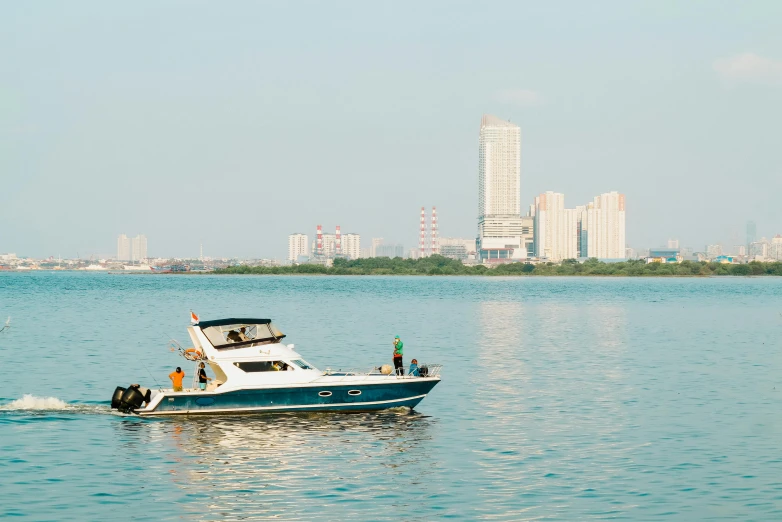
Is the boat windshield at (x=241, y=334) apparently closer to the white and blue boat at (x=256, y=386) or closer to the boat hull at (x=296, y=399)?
the white and blue boat at (x=256, y=386)

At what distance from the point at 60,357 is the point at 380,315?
153 feet

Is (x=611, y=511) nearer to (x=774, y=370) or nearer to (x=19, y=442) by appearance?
(x=19, y=442)

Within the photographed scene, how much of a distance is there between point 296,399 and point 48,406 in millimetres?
10105

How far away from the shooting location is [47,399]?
4044cm

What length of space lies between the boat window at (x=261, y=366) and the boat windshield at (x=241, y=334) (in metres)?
0.79

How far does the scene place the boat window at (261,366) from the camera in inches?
1505

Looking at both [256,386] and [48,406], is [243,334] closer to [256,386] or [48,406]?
[256,386]

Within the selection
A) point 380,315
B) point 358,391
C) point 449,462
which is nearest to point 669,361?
point 358,391

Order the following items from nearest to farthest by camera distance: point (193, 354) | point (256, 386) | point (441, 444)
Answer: point (441, 444), point (256, 386), point (193, 354)

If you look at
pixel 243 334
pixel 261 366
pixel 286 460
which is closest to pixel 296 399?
pixel 261 366

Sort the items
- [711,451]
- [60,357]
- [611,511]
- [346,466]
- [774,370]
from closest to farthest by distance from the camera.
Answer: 1. [611,511]
2. [346,466]
3. [711,451]
4. [774,370]
5. [60,357]

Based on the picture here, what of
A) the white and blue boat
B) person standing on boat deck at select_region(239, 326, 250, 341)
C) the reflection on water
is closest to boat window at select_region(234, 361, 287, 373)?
the white and blue boat

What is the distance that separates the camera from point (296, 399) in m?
38.1

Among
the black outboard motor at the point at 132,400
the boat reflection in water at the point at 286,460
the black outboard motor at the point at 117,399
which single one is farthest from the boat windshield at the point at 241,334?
the black outboard motor at the point at 117,399
